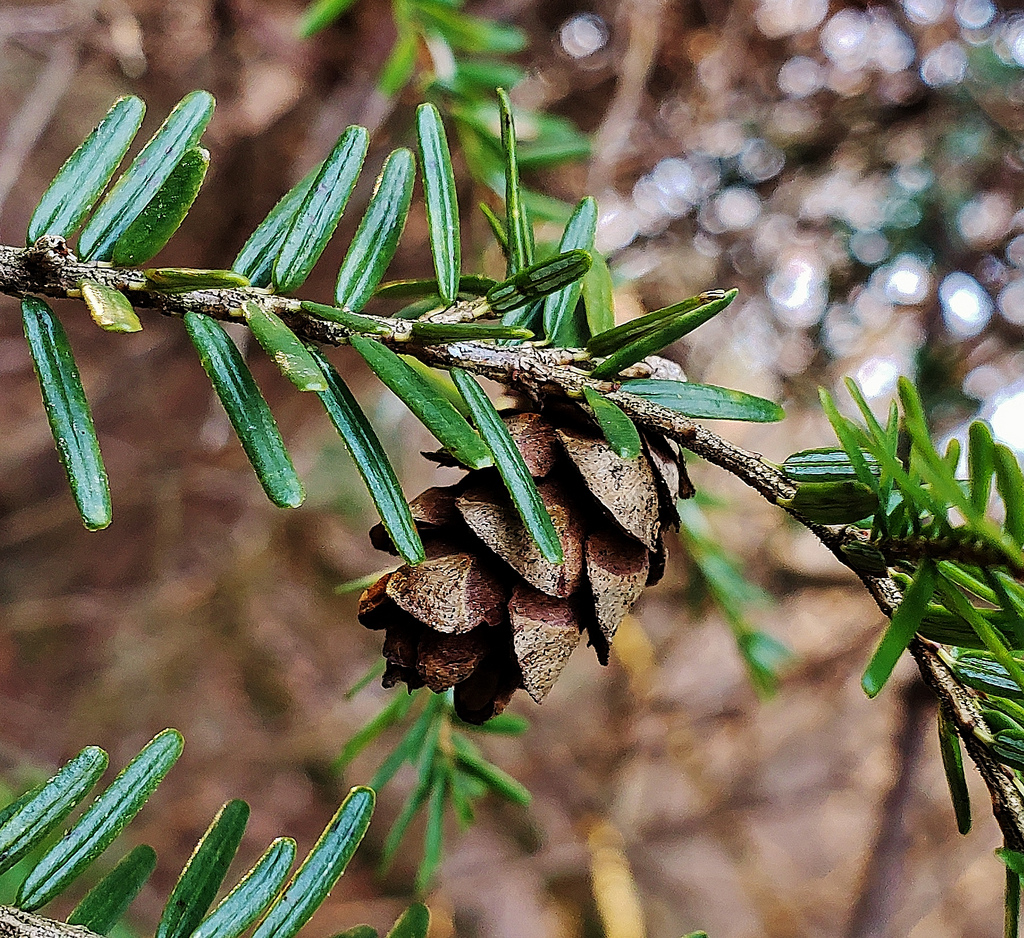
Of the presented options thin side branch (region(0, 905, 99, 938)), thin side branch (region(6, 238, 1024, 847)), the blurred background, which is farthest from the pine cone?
the blurred background

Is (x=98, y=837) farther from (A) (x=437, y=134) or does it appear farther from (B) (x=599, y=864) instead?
(B) (x=599, y=864)

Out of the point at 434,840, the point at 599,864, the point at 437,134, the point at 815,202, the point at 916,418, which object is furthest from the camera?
the point at 599,864

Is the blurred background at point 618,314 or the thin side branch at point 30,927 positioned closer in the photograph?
the thin side branch at point 30,927

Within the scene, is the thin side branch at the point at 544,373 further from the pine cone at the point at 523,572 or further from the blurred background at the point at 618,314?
the blurred background at the point at 618,314

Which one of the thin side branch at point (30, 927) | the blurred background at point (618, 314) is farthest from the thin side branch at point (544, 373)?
the blurred background at point (618, 314)

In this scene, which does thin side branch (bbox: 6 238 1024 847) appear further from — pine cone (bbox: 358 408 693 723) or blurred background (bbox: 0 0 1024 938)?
blurred background (bbox: 0 0 1024 938)

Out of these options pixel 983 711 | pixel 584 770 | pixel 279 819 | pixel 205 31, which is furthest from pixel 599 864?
pixel 205 31

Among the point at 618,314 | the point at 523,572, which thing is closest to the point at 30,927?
the point at 523,572
